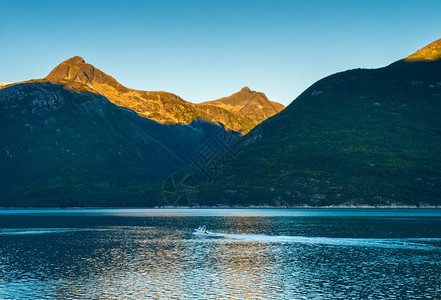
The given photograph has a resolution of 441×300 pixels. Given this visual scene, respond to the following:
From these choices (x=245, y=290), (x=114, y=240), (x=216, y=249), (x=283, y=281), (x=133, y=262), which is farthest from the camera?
(x=114, y=240)

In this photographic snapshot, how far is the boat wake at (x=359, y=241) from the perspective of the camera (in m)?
110

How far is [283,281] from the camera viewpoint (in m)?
67.2

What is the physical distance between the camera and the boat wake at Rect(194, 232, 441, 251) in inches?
4335

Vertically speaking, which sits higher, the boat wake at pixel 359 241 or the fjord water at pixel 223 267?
the fjord water at pixel 223 267

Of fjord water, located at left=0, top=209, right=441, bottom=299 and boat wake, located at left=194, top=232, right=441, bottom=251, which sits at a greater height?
fjord water, located at left=0, top=209, right=441, bottom=299

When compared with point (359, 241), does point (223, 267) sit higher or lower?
higher

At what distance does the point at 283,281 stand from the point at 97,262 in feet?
128

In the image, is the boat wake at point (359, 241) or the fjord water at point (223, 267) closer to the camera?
the fjord water at point (223, 267)

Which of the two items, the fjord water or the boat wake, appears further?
the boat wake

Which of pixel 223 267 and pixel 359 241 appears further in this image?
pixel 359 241

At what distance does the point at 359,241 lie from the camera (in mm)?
122500

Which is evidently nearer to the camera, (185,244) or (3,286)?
(3,286)

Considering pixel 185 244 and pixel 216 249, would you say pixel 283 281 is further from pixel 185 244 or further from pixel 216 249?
pixel 185 244

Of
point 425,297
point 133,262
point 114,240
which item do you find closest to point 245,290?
point 425,297
